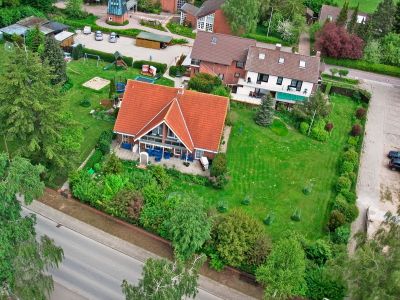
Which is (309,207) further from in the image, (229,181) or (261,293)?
(261,293)

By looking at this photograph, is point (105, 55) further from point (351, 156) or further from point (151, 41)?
point (351, 156)

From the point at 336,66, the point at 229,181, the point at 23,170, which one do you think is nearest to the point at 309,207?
the point at 229,181

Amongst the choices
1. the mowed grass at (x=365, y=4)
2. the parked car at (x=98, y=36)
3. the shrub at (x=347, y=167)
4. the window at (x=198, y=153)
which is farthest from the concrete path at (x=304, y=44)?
the window at (x=198, y=153)

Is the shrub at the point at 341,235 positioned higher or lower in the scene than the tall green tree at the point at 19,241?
lower

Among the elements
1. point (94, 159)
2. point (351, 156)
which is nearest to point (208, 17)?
point (351, 156)

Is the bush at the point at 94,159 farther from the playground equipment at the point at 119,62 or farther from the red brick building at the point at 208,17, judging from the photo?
the red brick building at the point at 208,17

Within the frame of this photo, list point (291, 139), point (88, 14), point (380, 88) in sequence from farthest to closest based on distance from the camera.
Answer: point (88, 14) < point (380, 88) < point (291, 139)

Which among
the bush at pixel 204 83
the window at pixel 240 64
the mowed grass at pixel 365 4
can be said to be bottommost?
the bush at pixel 204 83
